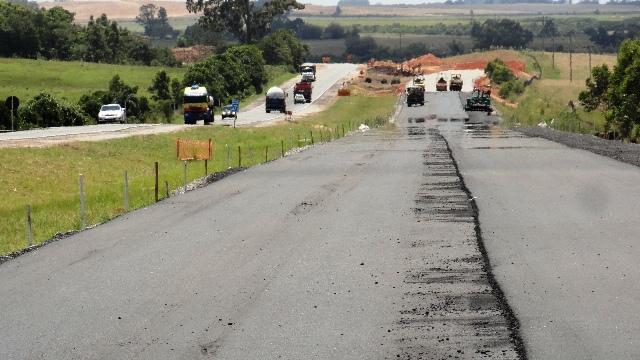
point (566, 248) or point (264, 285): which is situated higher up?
point (264, 285)

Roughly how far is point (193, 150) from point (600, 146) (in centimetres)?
2337

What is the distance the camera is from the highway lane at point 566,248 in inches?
614

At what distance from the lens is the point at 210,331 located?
15781 mm

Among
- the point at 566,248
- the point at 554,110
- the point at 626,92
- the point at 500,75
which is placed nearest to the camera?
the point at 566,248

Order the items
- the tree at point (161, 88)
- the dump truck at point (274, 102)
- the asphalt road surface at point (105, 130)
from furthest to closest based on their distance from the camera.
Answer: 1. the tree at point (161, 88)
2. the dump truck at point (274, 102)
3. the asphalt road surface at point (105, 130)

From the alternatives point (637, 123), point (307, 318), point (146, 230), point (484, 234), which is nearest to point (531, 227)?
point (484, 234)

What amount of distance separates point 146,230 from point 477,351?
1420cm

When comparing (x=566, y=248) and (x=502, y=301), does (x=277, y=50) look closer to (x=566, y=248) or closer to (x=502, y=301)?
(x=566, y=248)

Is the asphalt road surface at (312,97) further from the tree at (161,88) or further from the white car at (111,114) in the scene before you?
the white car at (111,114)

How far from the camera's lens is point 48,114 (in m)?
80.3

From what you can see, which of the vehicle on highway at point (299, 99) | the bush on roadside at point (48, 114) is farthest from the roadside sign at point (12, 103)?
the vehicle on highway at point (299, 99)

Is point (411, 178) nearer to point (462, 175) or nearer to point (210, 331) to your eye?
point (462, 175)

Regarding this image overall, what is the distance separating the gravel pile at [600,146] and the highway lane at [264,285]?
20.7 m

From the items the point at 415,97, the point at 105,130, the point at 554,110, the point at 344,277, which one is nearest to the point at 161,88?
the point at 415,97
